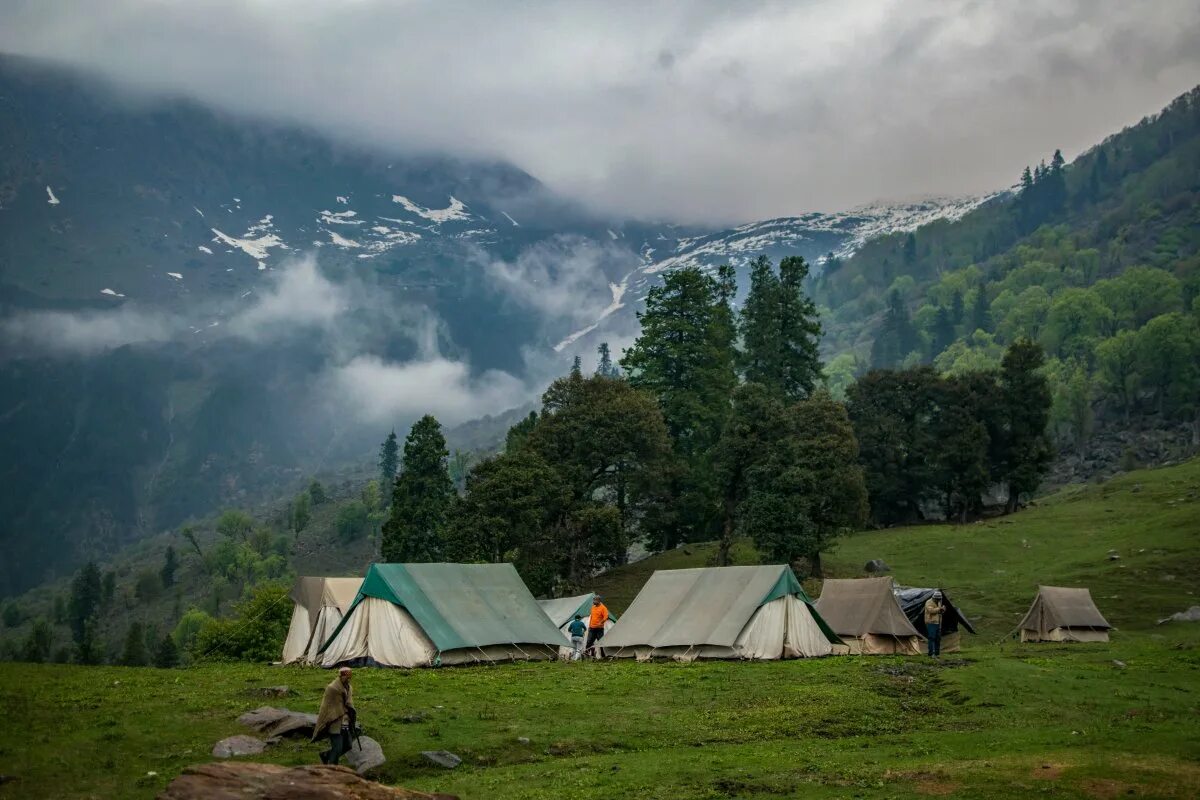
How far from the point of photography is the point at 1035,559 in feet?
220

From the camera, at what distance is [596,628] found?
1695 inches

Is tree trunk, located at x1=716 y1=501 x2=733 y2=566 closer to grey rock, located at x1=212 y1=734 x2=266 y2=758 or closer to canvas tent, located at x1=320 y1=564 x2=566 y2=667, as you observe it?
canvas tent, located at x1=320 y1=564 x2=566 y2=667

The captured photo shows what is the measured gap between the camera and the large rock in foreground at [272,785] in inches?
569

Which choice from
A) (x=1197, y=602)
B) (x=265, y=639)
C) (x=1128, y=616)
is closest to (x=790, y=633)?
(x=1128, y=616)

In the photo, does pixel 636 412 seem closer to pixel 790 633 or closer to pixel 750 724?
pixel 790 633

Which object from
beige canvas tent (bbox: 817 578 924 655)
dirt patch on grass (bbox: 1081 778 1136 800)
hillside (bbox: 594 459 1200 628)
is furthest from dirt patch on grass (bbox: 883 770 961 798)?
hillside (bbox: 594 459 1200 628)

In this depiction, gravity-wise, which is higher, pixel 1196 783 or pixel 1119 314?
pixel 1119 314

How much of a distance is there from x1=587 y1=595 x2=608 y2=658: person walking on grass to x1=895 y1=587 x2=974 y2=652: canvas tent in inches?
517

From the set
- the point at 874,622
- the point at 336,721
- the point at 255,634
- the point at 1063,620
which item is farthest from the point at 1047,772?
the point at 255,634

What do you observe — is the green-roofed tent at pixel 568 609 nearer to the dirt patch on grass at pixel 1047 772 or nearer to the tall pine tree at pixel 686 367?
the tall pine tree at pixel 686 367

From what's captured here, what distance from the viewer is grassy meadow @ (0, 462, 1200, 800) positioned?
17938 millimetres

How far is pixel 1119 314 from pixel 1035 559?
501ft

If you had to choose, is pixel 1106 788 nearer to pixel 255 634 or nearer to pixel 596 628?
pixel 596 628

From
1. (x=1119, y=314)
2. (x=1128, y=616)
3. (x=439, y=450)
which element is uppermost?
(x=1119, y=314)
